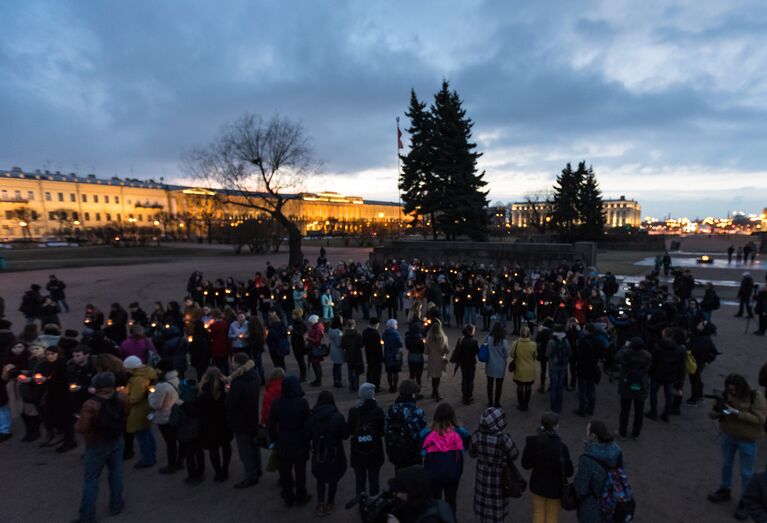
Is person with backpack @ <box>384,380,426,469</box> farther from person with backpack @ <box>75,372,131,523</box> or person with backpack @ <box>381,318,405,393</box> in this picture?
person with backpack @ <box>381,318,405,393</box>

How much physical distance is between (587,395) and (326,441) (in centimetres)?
526

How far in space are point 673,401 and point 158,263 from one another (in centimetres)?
Result: 3774

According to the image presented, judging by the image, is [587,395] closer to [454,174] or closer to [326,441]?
[326,441]

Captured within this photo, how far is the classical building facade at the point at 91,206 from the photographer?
79188 mm

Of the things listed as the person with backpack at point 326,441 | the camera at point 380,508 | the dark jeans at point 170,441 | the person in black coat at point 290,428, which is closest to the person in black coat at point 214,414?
the dark jeans at point 170,441

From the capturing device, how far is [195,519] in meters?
4.66

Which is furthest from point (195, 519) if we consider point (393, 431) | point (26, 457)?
point (26, 457)

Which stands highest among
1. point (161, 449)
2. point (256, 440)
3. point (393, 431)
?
point (393, 431)

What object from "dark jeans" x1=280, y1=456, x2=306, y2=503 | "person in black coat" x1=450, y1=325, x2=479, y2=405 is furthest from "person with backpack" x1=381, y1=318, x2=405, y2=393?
"dark jeans" x1=280, y1=456, x2=306, y2=503

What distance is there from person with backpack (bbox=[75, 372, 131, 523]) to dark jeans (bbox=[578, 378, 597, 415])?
7138 mm

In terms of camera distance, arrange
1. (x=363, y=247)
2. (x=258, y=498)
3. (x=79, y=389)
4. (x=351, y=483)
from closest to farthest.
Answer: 1. (x=258, y=498)
2. (x=351, y=483)
3. (x=79, y=389)
4. (x=363, y=247)

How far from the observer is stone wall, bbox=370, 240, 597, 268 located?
68.2ft

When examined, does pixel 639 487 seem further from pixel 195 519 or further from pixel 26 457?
pixel 26 457

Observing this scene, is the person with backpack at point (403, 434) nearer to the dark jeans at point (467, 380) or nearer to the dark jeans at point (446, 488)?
the dark jeans at point (446, 488)
